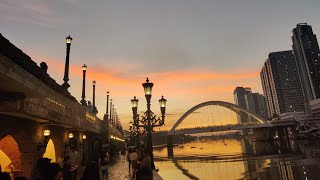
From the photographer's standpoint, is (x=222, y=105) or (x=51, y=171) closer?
(x=51, y=171)

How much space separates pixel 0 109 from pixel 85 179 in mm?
4390

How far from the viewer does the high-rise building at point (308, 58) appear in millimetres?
174800

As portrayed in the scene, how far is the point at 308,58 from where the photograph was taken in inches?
7170

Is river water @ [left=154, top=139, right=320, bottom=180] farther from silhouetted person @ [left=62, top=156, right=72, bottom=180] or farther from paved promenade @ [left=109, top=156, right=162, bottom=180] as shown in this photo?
silhouetted person @ [left=62, top=156, right=72, bottom=180]

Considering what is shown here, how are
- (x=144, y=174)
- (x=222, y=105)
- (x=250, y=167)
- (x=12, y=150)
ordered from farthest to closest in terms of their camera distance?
(x=222, y=105) < (x=250, y=167) < (x=12, y=150) < (x=144, y=174)

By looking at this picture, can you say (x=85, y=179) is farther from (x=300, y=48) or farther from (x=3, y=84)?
(x=300, y=48)

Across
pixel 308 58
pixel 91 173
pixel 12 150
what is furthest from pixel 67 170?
pixel 308 58

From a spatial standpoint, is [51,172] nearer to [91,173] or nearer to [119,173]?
[91,173]

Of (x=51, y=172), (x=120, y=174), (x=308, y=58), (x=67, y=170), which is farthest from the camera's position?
(x=308, y=58)

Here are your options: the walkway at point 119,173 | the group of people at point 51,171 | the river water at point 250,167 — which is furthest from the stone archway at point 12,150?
the river water at point 250,167

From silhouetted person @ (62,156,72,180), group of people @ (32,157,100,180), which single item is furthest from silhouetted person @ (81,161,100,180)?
silhouetted person @ (62,156,72,180)

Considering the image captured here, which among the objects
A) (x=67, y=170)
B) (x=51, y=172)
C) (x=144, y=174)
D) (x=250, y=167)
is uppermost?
→ (x=51, y=172)

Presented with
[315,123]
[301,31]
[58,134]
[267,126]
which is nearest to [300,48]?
[301,31]

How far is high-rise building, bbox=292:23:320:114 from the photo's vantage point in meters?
175
